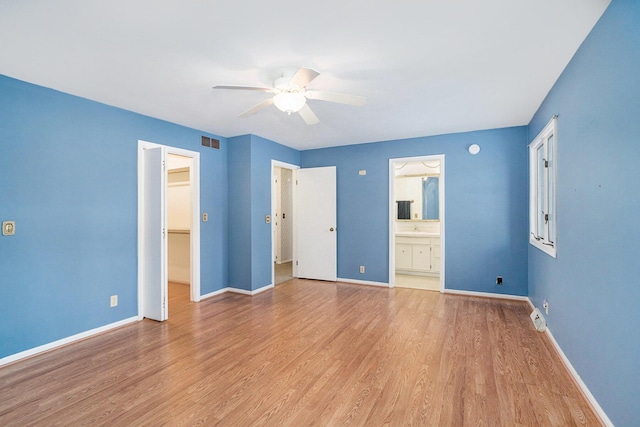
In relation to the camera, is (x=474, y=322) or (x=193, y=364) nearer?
(x=193, y=364)

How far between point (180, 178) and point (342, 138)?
9.76 ft

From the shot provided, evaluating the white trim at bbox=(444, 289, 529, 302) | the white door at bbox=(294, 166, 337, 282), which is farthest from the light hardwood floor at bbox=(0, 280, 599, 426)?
the white door at bbox=(294, 166, 337, 282)

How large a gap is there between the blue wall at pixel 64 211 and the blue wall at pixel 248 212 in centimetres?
120

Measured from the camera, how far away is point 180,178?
17.5 feet

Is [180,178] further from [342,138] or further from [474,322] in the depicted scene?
[474,322]

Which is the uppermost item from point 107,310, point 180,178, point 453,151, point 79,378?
point 453,151

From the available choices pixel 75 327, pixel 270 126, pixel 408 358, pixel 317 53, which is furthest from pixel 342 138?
pixel 75 327

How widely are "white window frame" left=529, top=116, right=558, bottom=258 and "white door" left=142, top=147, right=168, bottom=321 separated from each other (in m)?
4.08

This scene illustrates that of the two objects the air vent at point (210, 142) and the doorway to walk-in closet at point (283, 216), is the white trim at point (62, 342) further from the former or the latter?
the doorway to walk-in closet at point (283, 216)

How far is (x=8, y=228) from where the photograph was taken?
2.54 m

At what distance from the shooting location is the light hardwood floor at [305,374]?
188 centimetres

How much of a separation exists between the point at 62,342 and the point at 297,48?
3.46 m

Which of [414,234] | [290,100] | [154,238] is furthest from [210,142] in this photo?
[414,234]

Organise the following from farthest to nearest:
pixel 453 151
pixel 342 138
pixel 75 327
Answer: pixel 342 138 < pixel 453 151 < pixel 75 327
